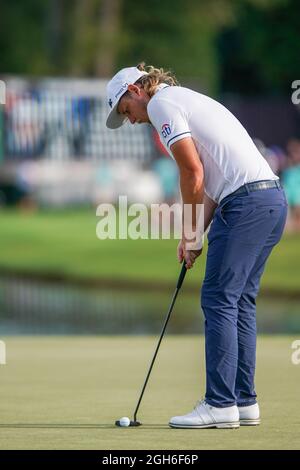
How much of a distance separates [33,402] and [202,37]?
191 feet

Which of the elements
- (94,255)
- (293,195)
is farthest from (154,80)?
(293,195)

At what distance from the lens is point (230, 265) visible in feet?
24.0

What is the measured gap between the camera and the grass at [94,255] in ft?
83.2

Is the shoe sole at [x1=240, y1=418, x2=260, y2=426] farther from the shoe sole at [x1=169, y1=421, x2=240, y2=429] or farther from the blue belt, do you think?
the blue belt

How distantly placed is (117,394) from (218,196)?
81.9 inches

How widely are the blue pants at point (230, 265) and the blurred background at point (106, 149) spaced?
8.56 meters

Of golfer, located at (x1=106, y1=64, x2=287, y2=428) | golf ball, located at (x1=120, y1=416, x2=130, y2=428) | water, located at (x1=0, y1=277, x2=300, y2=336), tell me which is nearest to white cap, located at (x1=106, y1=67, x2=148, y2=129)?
golfer, located at (x1=106, y1=64, x2=287, y2=428)

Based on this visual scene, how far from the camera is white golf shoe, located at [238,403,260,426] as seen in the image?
754 cm

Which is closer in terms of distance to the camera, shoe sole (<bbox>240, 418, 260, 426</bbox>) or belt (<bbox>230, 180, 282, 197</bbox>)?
belt (<bbox>230, 180, 282, 197</bbox>)

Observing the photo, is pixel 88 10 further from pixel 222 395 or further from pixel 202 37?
pixel 222 395

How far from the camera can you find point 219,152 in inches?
288
